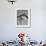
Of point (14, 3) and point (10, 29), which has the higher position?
point (14, 3)

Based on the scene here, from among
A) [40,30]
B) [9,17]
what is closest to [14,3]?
A: [9,17]

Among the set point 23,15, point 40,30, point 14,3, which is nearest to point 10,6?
point 14,3

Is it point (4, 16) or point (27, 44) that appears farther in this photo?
point (4, 16)

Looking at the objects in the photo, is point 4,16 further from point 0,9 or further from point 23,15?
point 23,15

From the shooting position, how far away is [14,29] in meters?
4.75

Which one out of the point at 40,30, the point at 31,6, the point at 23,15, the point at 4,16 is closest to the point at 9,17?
the point at 4,16

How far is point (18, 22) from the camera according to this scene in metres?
4.77

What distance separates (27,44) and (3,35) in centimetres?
109

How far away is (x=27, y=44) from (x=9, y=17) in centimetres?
125

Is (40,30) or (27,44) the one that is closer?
(27,44)

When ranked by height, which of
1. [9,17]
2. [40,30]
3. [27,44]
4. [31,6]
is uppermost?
[31,6]

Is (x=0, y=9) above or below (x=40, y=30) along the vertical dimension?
above

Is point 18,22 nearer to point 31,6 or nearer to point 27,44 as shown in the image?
point 31,6

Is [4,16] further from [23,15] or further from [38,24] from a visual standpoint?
[38,24]
